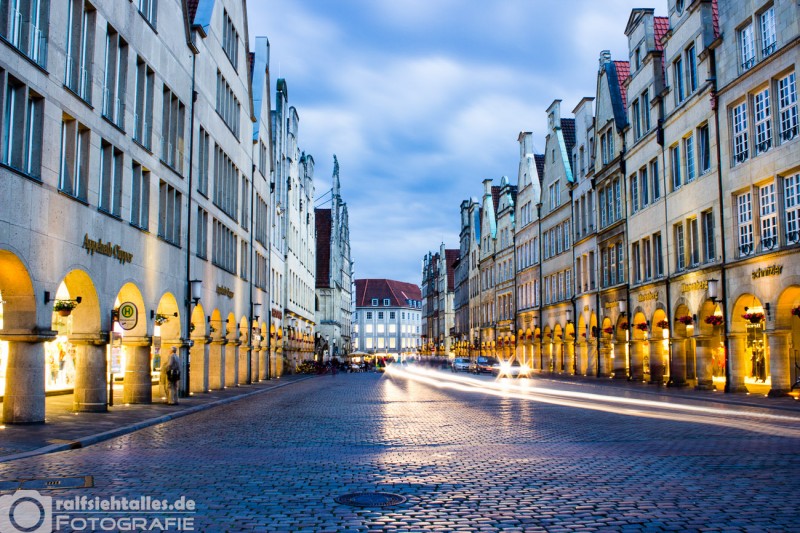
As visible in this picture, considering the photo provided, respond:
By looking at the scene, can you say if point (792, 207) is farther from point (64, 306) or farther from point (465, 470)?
point (64, 306)

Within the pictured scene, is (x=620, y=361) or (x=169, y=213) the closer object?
(x=169, y=213)

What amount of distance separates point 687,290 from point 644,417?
55.6 ft

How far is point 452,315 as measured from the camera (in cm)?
13862

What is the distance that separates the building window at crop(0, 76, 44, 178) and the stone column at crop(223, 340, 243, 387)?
21.7 m

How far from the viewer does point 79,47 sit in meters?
21.1

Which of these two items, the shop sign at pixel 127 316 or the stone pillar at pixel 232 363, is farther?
the stone pillar at pixel 232 363

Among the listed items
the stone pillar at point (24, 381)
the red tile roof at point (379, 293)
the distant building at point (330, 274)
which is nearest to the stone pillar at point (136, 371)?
the stone pillar at point (24, 381)

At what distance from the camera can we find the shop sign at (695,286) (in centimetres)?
3409

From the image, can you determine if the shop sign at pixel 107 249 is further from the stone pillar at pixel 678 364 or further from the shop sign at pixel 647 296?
the shop sign at pixel 647 296

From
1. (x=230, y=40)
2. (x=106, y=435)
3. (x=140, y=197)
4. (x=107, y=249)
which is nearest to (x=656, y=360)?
(x=140, y=197)

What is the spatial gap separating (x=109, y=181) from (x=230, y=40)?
20.5 m

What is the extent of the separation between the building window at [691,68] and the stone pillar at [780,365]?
509 inches

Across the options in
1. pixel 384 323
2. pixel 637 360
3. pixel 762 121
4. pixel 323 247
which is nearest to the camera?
pixel 762 121

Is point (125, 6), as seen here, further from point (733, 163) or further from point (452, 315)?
point (452, 315)
